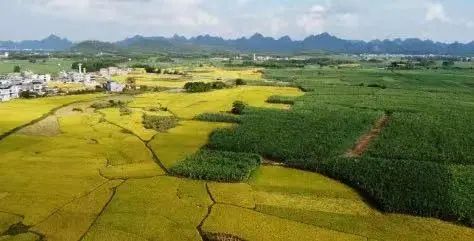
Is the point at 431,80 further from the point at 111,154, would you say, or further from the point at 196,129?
the point at 111,154

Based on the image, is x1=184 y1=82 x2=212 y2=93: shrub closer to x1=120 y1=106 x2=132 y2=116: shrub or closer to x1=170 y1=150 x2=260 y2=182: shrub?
x1=120 y1=106 x2=132 y2=116: shrub

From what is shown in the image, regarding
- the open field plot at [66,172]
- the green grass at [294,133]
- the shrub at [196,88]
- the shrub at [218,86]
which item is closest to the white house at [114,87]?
the shrub at [196,88]

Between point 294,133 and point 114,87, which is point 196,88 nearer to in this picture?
point 114,87

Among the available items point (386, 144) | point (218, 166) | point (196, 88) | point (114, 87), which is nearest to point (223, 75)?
point (196, 88)

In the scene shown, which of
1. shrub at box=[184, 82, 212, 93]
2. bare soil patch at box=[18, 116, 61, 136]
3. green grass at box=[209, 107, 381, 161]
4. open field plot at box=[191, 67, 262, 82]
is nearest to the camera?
green grass at box=[209, 107, 381, 161]

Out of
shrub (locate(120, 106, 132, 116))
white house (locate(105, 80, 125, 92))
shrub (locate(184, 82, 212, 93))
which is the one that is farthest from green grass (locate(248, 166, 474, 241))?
white house (locate(105, 80, 125, 92))

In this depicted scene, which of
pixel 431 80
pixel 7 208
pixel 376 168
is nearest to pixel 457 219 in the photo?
pixel 376 168
